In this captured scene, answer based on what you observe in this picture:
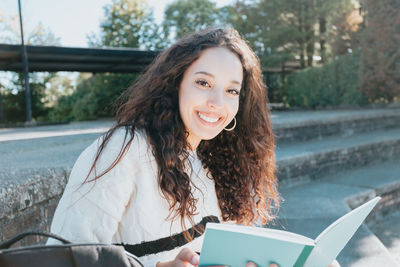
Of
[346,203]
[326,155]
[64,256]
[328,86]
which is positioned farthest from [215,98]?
[328,86]

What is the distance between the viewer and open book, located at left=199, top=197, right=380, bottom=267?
2.73 ft

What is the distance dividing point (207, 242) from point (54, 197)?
1216mm

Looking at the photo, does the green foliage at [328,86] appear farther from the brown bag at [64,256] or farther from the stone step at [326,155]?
the brown bag at [64,256]

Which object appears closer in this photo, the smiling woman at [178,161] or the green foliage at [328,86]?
the smiling woman at [178,161]

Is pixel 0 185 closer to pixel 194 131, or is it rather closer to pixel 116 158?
pixel 116 158

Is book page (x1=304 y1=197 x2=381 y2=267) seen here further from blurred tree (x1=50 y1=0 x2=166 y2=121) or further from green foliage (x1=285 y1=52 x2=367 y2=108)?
blurred tree (x1=50 y1=0 x2=166 y2=121)

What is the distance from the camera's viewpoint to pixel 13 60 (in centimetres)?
1008

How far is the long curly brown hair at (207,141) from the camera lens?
49.2 inches

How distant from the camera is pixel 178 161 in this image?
4.24 feet

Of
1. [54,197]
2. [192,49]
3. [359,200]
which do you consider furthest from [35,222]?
[359,200]

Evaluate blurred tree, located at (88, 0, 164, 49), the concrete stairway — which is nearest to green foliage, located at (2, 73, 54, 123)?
blurred tree, located at (88, 0, 164, 49)

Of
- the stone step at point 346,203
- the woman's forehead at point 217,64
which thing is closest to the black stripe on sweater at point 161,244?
the woman's forehead at point 217,64

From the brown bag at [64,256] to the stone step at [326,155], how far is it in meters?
2.89

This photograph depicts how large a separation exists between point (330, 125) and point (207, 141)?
4.60m
